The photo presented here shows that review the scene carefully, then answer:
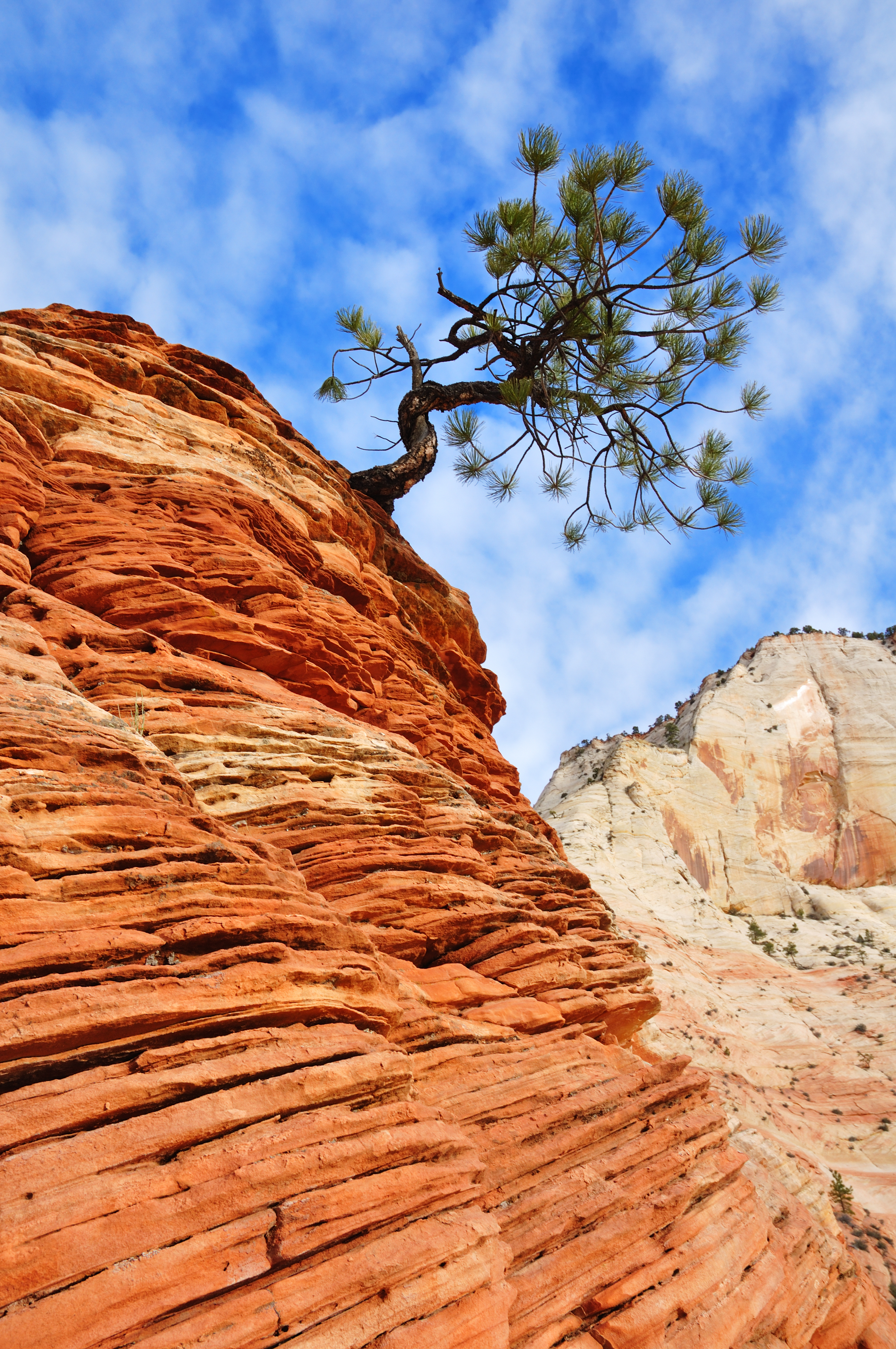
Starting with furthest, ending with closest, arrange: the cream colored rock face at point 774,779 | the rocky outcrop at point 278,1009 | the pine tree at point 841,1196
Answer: the cream colored rock face at point 774,779 → the pine tree at point 841,1196 → the rocky outcrop at point 278,1009

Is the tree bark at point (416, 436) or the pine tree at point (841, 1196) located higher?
the tree bark at point (416, 436)

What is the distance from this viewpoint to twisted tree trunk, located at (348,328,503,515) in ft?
55.6

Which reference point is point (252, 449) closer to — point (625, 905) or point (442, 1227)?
point (442, 1227)

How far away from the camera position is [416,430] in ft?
56.8

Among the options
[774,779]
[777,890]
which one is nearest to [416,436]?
[777,890]

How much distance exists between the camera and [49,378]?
35.6ft

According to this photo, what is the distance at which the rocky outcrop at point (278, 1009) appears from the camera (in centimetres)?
356

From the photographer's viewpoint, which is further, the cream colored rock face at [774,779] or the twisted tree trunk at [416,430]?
the cream colored rock face at [774,779]

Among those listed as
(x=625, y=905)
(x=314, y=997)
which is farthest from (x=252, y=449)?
(x=625, y=905)

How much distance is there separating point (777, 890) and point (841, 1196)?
22609 millimetres

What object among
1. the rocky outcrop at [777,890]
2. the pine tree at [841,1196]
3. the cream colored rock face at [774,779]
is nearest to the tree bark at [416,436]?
the rocky outcrop at [777,890]

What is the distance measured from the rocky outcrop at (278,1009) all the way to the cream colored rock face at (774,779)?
91.5 ft

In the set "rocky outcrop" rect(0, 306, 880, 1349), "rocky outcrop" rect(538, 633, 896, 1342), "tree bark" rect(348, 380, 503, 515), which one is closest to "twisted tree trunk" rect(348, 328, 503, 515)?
"tree bark" rect(348, 380, 503, 515)

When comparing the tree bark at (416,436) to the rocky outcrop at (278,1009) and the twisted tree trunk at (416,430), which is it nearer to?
the twisted tree trunk at (416,430)
